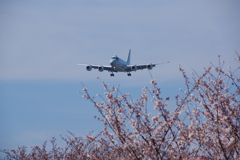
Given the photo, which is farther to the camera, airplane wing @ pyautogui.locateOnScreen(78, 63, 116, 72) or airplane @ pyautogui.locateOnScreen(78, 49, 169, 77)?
airplane wing @ pyautogui.locateOnScreen(78, 63, 116, 72)

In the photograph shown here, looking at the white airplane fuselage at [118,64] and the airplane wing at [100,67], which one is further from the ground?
the airplane wing at [100,67]

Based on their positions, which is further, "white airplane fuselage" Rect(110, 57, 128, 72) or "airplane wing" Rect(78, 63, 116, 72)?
"airplane wing" Rect(78, 63, 116, 72)

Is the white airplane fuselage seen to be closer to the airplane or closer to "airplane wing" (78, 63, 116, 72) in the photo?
the airplane

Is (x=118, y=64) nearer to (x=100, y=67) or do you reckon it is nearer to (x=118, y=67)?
(x=118, y=67)

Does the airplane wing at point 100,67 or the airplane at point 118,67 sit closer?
the airplane at point 118,67

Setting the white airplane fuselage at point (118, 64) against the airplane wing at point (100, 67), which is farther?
the airplane wing at point (100, 67)

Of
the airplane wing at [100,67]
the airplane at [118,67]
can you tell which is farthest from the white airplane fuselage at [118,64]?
the airplane wing at [100,67]

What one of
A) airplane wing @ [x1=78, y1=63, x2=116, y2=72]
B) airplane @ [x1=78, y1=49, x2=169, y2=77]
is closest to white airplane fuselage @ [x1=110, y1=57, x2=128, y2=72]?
airplane @ [x1=78, y1=49, x2=169, y2=77]

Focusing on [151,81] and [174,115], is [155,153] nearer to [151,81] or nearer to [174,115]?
[174,115]

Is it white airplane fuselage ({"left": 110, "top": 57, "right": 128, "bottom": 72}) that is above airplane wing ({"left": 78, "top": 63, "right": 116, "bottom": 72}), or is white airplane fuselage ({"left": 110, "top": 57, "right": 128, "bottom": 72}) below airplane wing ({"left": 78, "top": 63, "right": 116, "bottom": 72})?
below

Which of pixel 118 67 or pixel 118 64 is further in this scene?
pixel 118 67

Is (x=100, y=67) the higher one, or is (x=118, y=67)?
(x=100, y=67)

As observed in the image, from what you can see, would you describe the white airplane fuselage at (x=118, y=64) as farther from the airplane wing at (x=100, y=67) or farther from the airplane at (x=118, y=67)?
the airplane wing at (x=100, y=67)

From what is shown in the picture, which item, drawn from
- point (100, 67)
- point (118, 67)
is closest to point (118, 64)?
point (118, 67)
